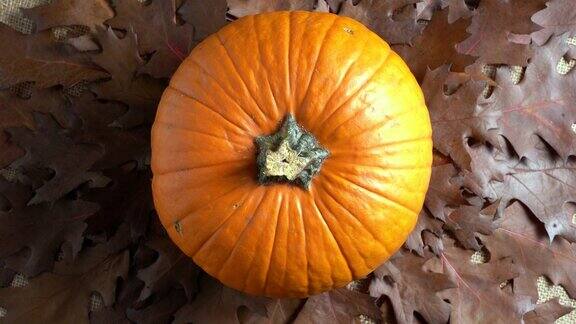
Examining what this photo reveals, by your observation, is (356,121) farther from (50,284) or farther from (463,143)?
(50,284)

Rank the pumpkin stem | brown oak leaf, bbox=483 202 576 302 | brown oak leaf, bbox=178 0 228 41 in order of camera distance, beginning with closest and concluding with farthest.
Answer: the pumpkin stem < brown oak leaf, bbox=178 0 228 41 < brown oak leaf, bbox=483 202 576 302

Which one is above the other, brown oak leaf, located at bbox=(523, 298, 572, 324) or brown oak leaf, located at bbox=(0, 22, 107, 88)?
brown oak leaf, located at bbox=(0, 22, 107, 88)

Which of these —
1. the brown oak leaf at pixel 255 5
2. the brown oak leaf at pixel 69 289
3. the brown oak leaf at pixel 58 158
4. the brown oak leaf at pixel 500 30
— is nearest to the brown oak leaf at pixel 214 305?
the brown oak leaf at pixel 69 289

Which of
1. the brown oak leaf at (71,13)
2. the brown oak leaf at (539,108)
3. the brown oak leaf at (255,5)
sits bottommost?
the brown oak leaf at (539,108)

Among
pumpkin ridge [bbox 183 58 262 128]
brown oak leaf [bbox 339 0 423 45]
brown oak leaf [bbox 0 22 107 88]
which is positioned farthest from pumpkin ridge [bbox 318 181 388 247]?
brown oak leaf [bbox 0 22 107 88]

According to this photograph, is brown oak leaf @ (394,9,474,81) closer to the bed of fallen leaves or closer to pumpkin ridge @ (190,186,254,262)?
the bed of fallen leaves

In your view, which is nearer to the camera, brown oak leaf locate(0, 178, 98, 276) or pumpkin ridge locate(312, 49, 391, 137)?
pumpkin ridge locate(312, 49, 391, 137)

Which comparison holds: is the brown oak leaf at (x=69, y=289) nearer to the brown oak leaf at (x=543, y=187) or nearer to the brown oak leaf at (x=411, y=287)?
the brown oak leaf at (x=411, y=287)

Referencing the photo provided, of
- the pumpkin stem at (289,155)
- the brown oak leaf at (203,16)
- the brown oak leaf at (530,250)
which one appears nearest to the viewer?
the pumpkin stem at (289,155)
